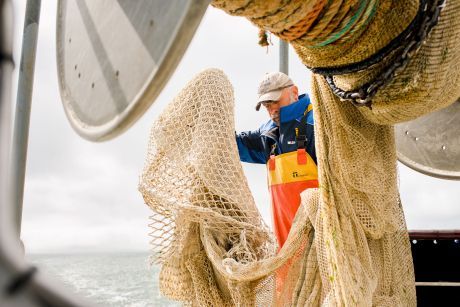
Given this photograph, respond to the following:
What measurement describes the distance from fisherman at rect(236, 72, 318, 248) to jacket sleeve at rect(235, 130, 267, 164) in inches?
2.4

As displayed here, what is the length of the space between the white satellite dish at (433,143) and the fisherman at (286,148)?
1.75ft

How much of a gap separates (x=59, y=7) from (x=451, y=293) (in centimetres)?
308

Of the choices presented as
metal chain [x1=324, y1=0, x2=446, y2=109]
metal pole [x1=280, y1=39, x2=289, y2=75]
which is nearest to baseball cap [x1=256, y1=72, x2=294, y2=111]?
metal pole [x1=280, y1=39, x2=289, y2=75]

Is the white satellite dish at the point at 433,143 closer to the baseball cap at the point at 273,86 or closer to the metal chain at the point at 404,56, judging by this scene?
the baseball cap at the point at 273,86

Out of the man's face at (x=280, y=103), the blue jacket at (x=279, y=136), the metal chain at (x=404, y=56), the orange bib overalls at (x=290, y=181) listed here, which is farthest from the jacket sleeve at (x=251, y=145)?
the metal chain at (x=404, y=56)

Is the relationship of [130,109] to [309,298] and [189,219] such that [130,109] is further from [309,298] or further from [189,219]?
[309,298]

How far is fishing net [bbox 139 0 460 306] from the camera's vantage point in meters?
1.55

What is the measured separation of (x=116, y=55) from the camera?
31.3 inches

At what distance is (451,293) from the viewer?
10.4 ft

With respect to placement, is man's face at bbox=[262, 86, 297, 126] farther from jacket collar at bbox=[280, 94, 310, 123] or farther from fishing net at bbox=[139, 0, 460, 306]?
fishing net at bbox=[139, 0, 460, 306]

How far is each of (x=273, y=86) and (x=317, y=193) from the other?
3.95 feet

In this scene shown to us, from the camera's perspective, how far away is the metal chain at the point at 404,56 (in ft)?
4.73

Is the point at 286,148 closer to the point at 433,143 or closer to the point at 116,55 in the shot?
the point at 433,143

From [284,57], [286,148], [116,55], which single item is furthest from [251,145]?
[116,55]
